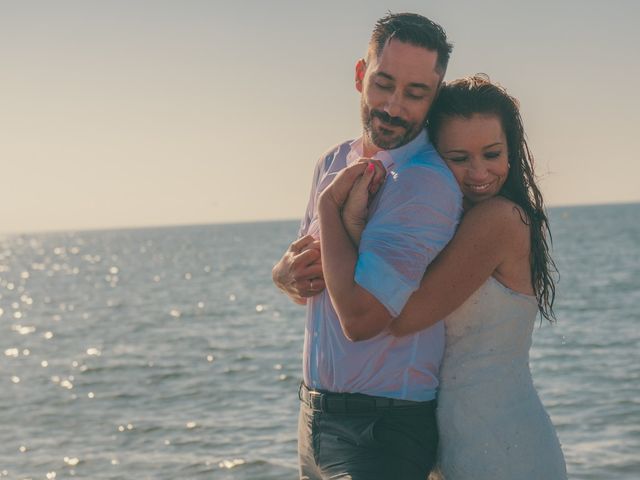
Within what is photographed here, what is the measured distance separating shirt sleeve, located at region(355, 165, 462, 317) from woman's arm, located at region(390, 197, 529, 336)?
0.18ft

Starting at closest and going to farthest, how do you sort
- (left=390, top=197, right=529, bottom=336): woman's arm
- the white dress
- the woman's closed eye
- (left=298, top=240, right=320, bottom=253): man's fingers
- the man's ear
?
(left=390, top=197, right=529, bottom=336): woman's arm < the white dress < the woman's closed eye < (left=298, top=240, right=320, bottom=253): man's fingers < the man's ear

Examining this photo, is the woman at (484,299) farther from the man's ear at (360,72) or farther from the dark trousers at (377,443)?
the man's ear at (360,72)

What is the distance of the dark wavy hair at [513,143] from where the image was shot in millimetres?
3389

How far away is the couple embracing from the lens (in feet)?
10.4

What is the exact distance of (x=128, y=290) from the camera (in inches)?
1885

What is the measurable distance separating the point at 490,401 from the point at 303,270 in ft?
2.54

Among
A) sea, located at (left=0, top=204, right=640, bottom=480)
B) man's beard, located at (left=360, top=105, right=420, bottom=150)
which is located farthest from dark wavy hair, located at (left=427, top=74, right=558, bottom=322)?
sea, located at (left=0, top=204, right=640, bottom=480)

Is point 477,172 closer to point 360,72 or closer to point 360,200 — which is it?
point 360,200

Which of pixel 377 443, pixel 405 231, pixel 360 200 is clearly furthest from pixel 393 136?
pixel 377 443

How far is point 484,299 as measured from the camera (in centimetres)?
333

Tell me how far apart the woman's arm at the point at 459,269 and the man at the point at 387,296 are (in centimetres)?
6

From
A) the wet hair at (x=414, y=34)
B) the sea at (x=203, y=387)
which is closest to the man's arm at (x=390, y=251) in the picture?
the wet hair at (x=414, y=34)

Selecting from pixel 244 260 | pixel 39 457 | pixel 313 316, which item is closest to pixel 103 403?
pixel 39 457

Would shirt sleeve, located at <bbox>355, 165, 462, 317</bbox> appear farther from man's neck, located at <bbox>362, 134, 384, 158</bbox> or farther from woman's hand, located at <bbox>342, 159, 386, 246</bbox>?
man's neck, located at <bbox>362, 134, 384, 158</bbox>
